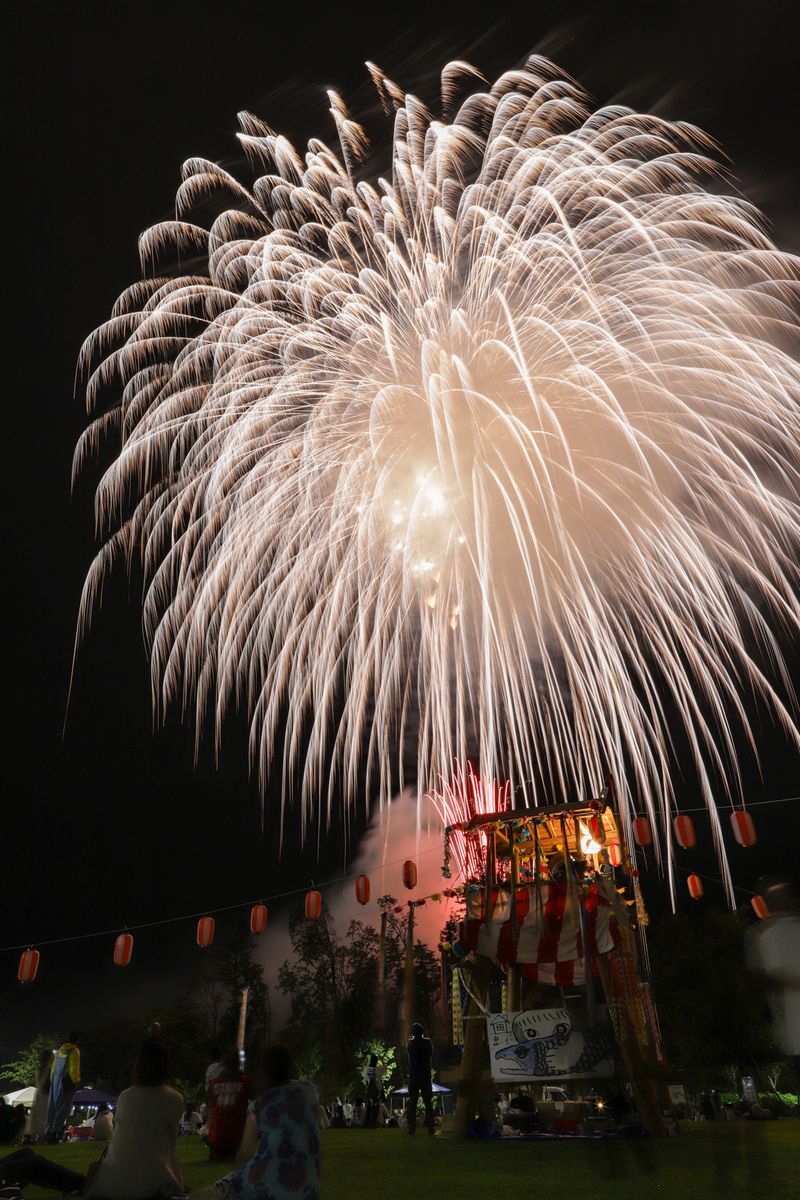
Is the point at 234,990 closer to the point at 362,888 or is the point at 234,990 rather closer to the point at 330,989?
the point at 330,989

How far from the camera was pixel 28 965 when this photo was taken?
2559cm

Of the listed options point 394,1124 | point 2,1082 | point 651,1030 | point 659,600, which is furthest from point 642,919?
point 2,1082

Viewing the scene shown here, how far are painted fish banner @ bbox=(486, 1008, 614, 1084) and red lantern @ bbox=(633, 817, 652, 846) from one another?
10766mm

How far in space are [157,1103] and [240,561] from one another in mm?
14290

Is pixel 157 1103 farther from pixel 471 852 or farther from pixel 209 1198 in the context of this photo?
pixel 471 852

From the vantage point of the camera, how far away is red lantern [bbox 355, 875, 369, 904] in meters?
24.9

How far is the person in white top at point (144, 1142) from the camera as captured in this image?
4656 mm

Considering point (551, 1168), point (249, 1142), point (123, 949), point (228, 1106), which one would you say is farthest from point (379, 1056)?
point (249, 1142)

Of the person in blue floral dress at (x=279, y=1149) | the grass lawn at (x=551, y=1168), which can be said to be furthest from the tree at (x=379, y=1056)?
the person in blue floral dress at (x=279, y=1149)

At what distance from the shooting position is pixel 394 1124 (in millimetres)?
23031

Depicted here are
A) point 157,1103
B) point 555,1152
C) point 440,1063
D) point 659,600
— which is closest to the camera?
point 157,1103

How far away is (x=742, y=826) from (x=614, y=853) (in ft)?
24.5

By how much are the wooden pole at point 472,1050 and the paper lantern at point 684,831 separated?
975 cm

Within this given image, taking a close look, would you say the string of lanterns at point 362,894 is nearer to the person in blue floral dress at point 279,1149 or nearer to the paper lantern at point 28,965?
the paper lantern at point 28,965
